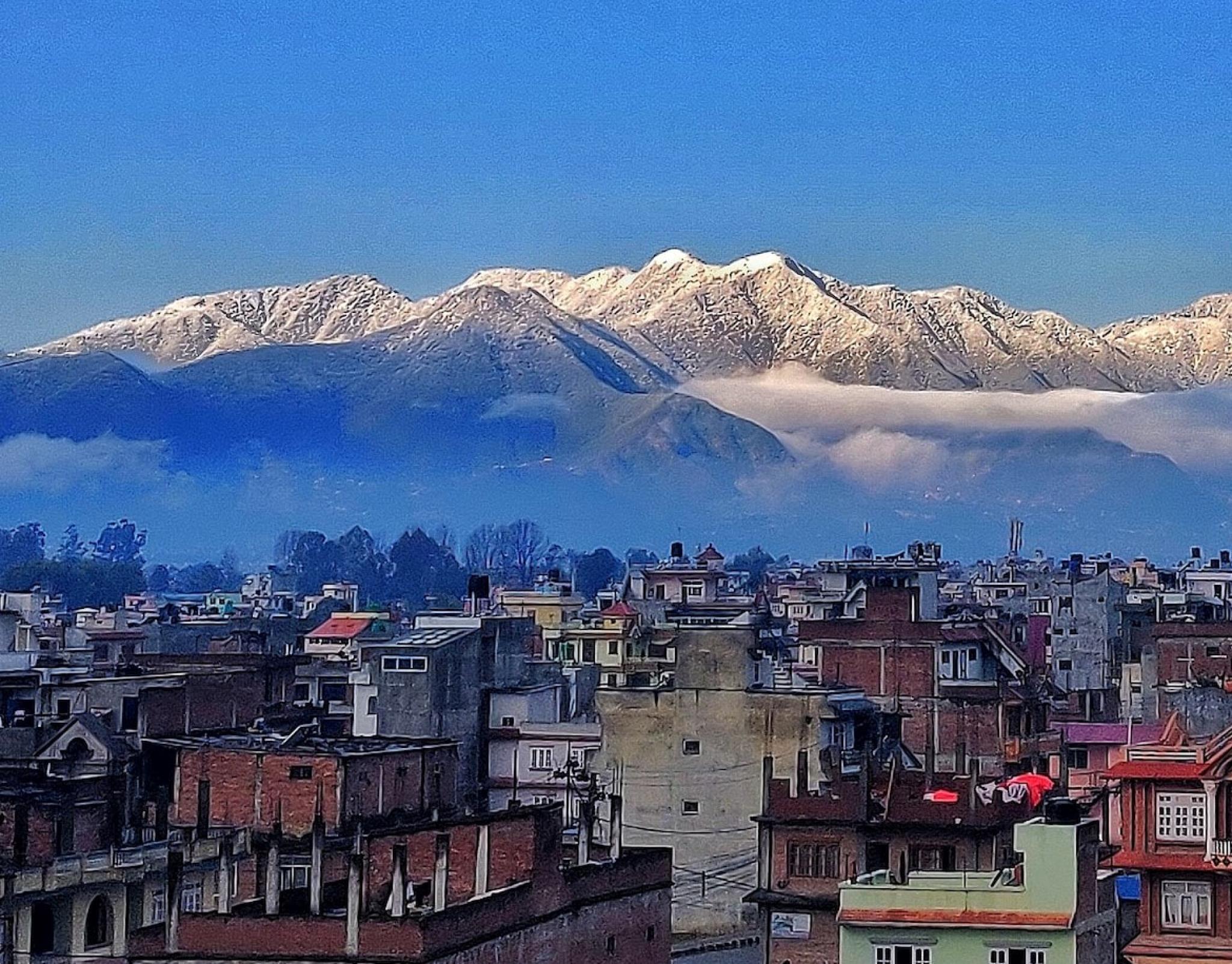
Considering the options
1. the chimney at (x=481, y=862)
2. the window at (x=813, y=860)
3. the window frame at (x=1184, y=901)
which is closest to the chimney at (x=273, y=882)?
the chimney at (x=481, y=862)

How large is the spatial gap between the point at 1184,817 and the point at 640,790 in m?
20.6

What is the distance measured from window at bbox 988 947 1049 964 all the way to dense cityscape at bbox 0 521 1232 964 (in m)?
0.03

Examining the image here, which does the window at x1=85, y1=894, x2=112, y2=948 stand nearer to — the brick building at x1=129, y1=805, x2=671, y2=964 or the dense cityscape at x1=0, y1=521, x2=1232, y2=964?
the dense cityscape at x1=0, y1=521, x2=1232, y2=964

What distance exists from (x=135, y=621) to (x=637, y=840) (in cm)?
7270

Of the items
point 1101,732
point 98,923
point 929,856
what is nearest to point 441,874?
point 98,923

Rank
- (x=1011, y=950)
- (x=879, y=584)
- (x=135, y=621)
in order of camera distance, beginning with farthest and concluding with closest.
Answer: (x=135, y=621)
(x=879, y=584)
(x=1011, y=950)

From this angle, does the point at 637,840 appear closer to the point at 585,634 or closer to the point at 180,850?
the point at 180,850

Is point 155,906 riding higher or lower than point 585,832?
lower

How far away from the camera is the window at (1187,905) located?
120 feet

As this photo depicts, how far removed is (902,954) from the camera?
32.6 meters

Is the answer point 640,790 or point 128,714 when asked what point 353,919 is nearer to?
point 640,790

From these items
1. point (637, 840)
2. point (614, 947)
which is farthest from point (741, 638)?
point (614, 947)

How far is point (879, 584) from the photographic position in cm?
8069

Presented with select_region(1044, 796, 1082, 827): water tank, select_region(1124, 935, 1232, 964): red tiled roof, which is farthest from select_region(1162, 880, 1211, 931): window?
select_region(1044, 796, 1082, 827): water tank
